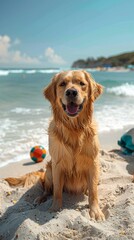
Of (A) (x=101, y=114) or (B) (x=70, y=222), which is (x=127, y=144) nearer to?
(B) (x=70, y=222)

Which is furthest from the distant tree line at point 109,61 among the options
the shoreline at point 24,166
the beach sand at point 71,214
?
the beach sand at point 71,214

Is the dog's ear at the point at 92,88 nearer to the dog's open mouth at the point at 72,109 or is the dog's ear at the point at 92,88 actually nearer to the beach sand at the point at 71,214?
the dog's open mouth at the point at 72,109

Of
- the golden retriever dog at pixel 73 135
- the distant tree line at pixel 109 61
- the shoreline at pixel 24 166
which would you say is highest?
the distant tree line at pixel 109 61

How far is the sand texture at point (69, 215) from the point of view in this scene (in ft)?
8.14

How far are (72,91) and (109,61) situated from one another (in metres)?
129

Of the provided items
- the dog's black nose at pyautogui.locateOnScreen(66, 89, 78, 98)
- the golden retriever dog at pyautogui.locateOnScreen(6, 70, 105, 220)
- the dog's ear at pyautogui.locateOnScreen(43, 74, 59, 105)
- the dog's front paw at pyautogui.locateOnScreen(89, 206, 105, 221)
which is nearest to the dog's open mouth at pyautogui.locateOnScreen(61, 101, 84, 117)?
the golden retriever dog at pyautogui.locateOnScreen(6, 70, 105, 220)

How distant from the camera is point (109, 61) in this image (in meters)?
127

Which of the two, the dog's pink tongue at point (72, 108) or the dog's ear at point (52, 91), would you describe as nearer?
the dog's pink tongue at point (72, 108)

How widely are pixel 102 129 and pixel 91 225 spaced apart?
15.0ft

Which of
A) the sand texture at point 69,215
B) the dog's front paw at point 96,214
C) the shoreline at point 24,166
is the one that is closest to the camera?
the sand texture at point 69,215

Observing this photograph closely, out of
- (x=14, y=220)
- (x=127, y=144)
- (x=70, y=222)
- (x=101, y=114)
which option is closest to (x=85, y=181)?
(x=70, y=222)

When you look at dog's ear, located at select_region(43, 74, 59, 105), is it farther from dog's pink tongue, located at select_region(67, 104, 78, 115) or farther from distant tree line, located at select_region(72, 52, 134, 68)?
distant tree line, located at select_region(72, 52, 134, 68)

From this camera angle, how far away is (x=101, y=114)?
907cm

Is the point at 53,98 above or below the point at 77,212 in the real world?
above
